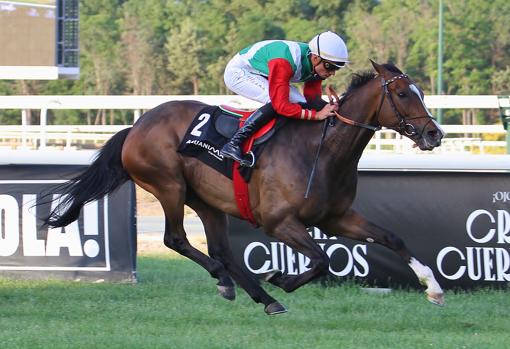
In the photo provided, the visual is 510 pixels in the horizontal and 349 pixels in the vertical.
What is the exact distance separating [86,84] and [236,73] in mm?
30048

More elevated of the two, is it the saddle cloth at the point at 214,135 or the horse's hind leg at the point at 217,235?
the saddle cloth at the point at 214,135

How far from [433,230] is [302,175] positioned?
73.7 inches

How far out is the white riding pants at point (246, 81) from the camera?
6684 mm

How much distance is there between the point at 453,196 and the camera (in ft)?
25.2

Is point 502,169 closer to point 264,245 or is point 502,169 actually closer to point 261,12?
point 264,245

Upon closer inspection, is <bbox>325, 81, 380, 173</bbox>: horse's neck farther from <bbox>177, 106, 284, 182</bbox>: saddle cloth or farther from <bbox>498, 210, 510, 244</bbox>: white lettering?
<bbox>498, 210, 510, 244</bbox>: white lettering

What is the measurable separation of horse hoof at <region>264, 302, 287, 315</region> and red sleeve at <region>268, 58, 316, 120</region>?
1167mm

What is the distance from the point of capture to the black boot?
6324 millimetres

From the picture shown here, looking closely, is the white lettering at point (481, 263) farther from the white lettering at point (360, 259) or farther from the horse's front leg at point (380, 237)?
the horse's front leg at point (380, 237)

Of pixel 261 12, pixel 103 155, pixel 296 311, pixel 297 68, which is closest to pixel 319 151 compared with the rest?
pixel 297 68

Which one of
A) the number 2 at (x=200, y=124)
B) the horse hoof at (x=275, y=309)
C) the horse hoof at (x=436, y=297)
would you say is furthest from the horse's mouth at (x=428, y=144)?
the number 2 at (x=200, y=124)

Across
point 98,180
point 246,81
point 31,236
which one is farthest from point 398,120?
point 31,236

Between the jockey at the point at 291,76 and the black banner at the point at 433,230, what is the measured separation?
4.73 feet

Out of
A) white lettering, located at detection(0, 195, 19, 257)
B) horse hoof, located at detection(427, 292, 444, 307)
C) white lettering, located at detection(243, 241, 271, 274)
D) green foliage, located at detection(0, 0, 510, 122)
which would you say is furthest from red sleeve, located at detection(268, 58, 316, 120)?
green foliage, located at detection(0, 0, 510, 122)
